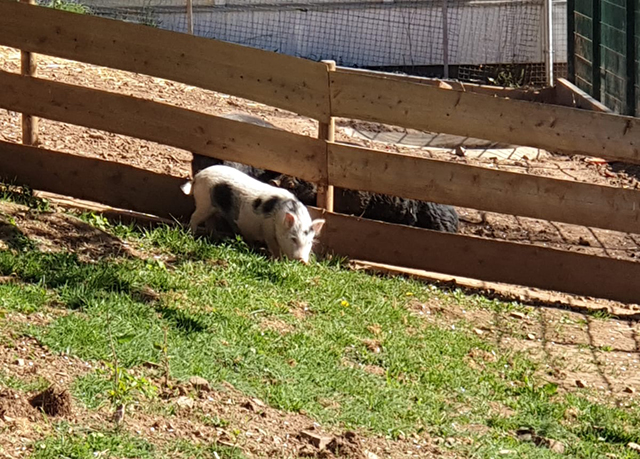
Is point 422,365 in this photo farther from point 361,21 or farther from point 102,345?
point 361,21

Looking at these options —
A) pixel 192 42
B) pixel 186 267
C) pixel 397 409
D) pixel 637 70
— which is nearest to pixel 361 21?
pixel 637 70

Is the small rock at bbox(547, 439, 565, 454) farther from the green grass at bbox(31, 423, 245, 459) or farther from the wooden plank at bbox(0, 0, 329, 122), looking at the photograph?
the wooden plank at bbox(0, 0, 329, 122)

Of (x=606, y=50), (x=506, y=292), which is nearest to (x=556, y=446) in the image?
(x=506, y=292)

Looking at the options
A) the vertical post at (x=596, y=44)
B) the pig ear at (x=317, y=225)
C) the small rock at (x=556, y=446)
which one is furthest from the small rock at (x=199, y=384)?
the vertical post at (x=596, y=44)

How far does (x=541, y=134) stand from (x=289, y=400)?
12.4 ft

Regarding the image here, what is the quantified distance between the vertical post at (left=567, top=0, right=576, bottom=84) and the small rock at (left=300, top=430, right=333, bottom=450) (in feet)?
42.5

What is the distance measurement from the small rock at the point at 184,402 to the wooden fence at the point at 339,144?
3.73 metres

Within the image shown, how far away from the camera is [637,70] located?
13.6 metres

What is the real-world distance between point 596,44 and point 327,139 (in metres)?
8.24

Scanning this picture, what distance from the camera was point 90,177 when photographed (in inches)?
336

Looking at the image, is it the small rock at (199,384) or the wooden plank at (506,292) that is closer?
the small rock at (199,384)

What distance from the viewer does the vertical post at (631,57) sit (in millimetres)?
13570

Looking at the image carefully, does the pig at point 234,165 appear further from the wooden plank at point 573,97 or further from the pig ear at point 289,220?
the wooden plank at point 573,97

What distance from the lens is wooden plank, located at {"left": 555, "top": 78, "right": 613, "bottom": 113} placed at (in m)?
14.6
